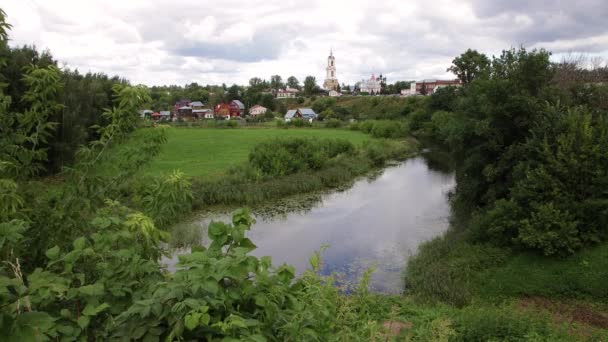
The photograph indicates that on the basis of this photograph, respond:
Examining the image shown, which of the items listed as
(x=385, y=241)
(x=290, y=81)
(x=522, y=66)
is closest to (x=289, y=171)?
(x=385, y=241)

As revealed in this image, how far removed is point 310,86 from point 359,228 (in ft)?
355

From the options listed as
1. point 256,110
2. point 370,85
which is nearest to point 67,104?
point 256,110

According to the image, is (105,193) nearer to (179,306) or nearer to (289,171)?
(179,306)

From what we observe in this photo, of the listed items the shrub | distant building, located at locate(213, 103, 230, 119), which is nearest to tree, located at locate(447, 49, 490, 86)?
the shrub

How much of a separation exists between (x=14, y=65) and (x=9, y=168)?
16.9m

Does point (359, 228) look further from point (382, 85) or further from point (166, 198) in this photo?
point (382, 85)

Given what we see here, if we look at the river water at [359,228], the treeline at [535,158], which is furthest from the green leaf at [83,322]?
the treeline at [535,158]

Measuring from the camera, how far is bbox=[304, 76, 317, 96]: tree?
398 ft

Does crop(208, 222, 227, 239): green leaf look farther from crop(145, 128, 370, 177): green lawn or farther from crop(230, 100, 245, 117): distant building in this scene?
crop(230, 100, 245, 117): distant building

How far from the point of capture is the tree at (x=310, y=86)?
398 ft

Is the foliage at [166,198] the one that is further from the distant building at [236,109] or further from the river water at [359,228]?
the distant building at [236,109]

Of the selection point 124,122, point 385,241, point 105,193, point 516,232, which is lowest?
point 385,241

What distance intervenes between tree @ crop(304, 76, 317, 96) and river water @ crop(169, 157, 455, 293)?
98839mm

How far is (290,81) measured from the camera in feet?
526
